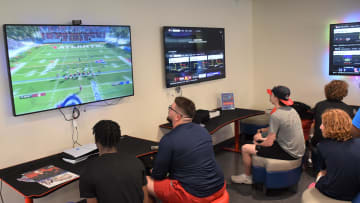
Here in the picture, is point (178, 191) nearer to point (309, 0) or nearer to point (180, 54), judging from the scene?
point (180, 54)

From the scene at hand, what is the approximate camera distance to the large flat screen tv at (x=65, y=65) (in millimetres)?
2855

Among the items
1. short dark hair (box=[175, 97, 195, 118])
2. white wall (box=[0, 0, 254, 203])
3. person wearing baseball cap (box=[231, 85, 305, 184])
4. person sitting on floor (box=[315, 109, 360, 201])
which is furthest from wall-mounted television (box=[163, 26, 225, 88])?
person sitting on floor (box=[315, 109, 360, 201])

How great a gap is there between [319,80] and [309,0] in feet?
4.10

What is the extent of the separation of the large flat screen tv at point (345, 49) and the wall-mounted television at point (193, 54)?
1634mm

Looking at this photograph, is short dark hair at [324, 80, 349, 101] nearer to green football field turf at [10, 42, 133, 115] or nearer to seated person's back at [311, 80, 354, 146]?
seated person's back at [311, 80, 354, 146]

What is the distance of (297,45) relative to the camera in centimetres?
554

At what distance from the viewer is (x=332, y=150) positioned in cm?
245

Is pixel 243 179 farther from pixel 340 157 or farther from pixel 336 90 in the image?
pixel 340 157

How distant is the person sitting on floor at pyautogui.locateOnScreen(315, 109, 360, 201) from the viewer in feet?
7.82

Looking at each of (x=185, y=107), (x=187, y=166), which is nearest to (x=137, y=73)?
(x=185, y=107)

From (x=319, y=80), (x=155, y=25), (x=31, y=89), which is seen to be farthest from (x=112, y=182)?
(x=319, y=80)

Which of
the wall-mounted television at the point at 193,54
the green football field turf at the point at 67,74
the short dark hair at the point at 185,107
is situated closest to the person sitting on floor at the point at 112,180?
the short dark hair at the point at 185,107

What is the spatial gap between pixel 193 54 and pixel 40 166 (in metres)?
2.47

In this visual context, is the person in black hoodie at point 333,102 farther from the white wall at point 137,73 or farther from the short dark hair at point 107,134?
the short dark hair at point 107,134
